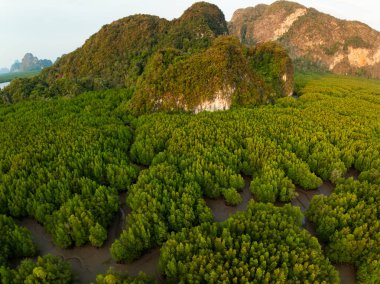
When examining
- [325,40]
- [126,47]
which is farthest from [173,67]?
[325,40]

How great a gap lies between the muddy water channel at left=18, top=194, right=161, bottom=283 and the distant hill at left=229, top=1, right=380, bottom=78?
141 metres

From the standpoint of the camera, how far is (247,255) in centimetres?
1759

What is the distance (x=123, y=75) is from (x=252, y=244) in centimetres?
6692

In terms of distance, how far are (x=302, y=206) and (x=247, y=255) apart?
12.3m

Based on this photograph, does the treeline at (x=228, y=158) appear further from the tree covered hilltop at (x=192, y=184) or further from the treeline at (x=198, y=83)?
the treeline at (x=198, y=83)

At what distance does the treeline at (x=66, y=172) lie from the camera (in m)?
21.5

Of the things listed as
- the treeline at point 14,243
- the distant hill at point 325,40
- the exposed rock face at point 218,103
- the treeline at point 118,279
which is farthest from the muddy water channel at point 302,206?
the distant hill at point 325,40

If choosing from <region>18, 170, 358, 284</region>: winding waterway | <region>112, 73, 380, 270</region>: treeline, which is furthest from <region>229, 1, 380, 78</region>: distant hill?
<region>18, 170, 358, 284</region>: winding waterway

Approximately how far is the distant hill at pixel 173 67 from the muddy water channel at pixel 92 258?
968 inches

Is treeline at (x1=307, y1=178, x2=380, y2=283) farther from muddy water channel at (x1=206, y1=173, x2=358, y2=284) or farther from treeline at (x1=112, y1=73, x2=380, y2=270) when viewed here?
treeline at (x1=112, y1=73, x2=380, y2=270)

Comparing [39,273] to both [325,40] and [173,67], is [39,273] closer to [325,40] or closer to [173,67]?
[173,67]

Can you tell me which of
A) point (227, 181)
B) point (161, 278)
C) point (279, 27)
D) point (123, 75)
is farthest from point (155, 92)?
point (279, 27)

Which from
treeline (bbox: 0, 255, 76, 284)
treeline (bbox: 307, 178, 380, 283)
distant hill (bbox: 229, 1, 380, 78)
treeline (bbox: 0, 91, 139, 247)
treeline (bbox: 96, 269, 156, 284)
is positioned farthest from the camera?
distant hill (bbox: 229, 1, 380, 78)

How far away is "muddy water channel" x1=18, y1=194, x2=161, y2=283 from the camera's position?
20375mm
